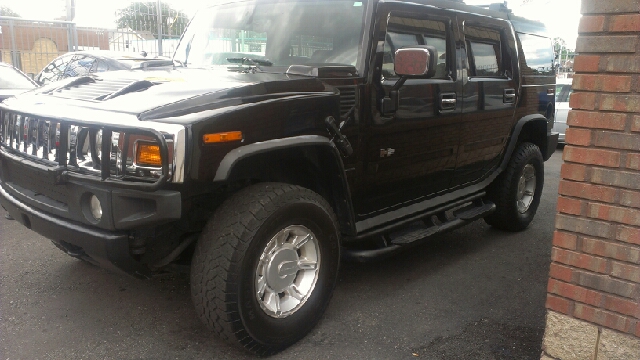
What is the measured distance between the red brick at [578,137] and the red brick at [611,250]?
1.36 feet

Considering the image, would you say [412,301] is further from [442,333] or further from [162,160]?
[162,160]

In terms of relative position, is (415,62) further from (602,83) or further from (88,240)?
(88,240)

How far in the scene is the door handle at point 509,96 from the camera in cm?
483

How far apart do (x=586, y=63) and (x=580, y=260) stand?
842 millimetres

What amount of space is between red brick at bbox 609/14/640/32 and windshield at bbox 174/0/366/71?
1.54 metres

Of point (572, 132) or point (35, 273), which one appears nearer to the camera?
point (572, 132)

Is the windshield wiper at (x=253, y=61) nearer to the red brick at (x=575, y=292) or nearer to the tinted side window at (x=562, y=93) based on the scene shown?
the red brick at (x=575, y=292)

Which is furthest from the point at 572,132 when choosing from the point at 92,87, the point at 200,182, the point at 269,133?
the point at 92,87

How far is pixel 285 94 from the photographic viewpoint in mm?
2988

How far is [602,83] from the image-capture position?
2.28m

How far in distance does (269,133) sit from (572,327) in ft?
5.53

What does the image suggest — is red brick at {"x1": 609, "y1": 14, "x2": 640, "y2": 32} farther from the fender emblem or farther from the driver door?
the fender emblem

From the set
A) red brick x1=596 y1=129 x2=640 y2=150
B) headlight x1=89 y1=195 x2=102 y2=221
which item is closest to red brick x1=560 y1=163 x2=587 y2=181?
red brick x1=596 y1=129 x2=640 y2=150

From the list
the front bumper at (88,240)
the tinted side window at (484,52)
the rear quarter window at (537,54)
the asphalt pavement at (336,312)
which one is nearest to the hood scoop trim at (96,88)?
the front bumper at (88,240)
